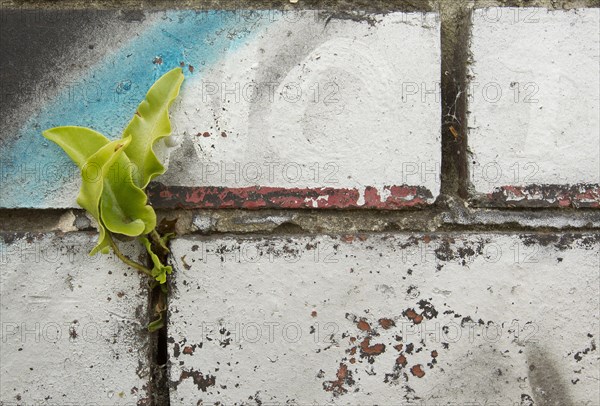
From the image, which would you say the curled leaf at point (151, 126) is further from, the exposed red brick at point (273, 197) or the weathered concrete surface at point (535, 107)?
the weathered concrete surface at point (535, 107)

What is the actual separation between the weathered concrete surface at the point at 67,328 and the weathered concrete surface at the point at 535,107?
0.50m

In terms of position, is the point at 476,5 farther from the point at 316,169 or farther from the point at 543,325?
the point at 543,325

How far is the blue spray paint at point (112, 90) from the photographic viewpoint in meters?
0.82

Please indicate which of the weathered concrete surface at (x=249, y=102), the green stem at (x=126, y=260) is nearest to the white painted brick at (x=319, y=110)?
the weathered concrete surface at (x=249, y=102)

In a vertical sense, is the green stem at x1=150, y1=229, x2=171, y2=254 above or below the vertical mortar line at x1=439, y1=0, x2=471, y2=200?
below

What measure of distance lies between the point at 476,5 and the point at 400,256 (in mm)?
367

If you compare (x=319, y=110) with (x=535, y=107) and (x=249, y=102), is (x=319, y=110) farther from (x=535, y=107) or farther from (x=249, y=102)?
(x=535, y=107)

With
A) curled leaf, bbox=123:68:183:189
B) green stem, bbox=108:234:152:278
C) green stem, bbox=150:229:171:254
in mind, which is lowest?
green stem, bbox=108:234:152:278

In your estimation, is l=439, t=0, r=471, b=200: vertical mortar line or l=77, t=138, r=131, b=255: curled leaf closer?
l=77, t=138, r=131, b=255: curled leaf

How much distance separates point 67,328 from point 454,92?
24.2 inches

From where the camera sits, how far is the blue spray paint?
0.82 m

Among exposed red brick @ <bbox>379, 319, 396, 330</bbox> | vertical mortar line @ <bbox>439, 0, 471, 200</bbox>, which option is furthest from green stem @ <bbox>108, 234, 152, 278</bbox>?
vertical mortar line @ <bbox>439, 0, 471, 200</bbox>

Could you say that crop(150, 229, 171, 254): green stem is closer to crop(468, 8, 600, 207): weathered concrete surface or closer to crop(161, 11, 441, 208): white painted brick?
crop(161, 11, 441, 208): white painted brick

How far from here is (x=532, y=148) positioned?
0.84m
